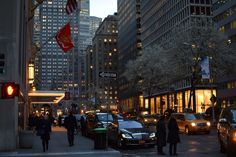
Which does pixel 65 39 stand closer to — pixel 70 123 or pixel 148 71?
pixel 70 123

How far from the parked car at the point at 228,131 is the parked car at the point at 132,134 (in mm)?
4697

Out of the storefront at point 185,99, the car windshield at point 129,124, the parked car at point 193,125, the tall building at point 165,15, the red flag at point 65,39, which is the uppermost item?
the tall building at point 165,15

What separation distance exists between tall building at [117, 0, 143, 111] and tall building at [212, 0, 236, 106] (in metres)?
50.5

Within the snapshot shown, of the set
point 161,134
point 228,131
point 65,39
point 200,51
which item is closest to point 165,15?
point 200,51

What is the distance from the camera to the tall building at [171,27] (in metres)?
96.1

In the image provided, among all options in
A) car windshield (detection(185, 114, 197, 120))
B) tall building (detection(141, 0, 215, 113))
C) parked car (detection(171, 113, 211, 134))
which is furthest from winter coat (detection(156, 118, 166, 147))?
tall building (detection(141, 0, 215, 113))

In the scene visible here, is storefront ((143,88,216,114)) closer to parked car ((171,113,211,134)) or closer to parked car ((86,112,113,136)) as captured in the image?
parked car ((171,113,211,134))

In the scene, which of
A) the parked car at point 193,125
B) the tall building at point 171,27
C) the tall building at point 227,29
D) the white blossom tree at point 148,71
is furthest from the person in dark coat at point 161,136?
the tall building at point 227,29

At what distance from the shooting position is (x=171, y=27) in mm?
107062

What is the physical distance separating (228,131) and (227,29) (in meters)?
69.5

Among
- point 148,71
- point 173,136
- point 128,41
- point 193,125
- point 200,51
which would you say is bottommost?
point 193,125

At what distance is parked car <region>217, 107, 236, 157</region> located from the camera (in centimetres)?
1601

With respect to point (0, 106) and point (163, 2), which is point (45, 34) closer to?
point (163, 2)

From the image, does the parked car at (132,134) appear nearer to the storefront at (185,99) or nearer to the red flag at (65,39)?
the red flag at (65,39)
